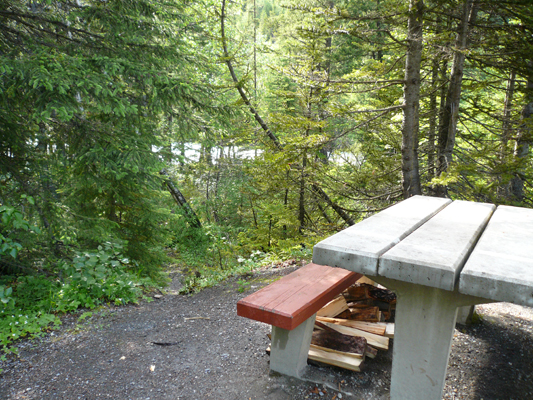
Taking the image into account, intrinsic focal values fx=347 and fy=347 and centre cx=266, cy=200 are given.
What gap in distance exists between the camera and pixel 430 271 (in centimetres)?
168

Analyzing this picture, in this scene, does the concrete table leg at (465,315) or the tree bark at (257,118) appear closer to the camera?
the concrete table leg at (465,315)

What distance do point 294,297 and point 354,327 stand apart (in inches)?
37.0

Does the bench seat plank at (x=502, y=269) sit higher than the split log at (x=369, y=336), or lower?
higher

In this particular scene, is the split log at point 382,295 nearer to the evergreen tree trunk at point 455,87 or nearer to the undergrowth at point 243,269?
the undergrowth at point 243,269

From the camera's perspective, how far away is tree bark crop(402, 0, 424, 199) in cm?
492

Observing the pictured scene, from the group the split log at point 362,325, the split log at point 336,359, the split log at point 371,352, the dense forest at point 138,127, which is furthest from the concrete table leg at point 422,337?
the dense forest at point 138,127

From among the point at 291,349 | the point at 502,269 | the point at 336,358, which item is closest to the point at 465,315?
the point at 336,358

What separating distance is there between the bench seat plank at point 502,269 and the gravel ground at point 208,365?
A: 122 cm

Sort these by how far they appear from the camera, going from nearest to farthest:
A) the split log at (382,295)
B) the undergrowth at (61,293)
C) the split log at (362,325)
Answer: the split log at (362,325) → the undergrowth at (61,293) → the split log at (382,295)

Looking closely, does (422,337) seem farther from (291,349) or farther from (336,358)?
(291,349)

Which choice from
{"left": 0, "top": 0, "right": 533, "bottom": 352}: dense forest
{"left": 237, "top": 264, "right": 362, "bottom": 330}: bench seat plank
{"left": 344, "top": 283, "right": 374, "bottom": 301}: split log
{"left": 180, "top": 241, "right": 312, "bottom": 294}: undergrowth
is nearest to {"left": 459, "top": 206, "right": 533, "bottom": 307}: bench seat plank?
{"left": 237, "top": 264, "right": 362, "bottom": 330}: bench seat plank

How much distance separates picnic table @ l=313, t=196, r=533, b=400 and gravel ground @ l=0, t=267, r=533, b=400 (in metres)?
0.57

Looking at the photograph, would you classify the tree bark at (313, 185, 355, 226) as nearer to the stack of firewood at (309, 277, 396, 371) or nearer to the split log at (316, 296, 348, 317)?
the stack of firewood at (309, 277, 396, 371)

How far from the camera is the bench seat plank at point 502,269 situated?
152 centimetres
